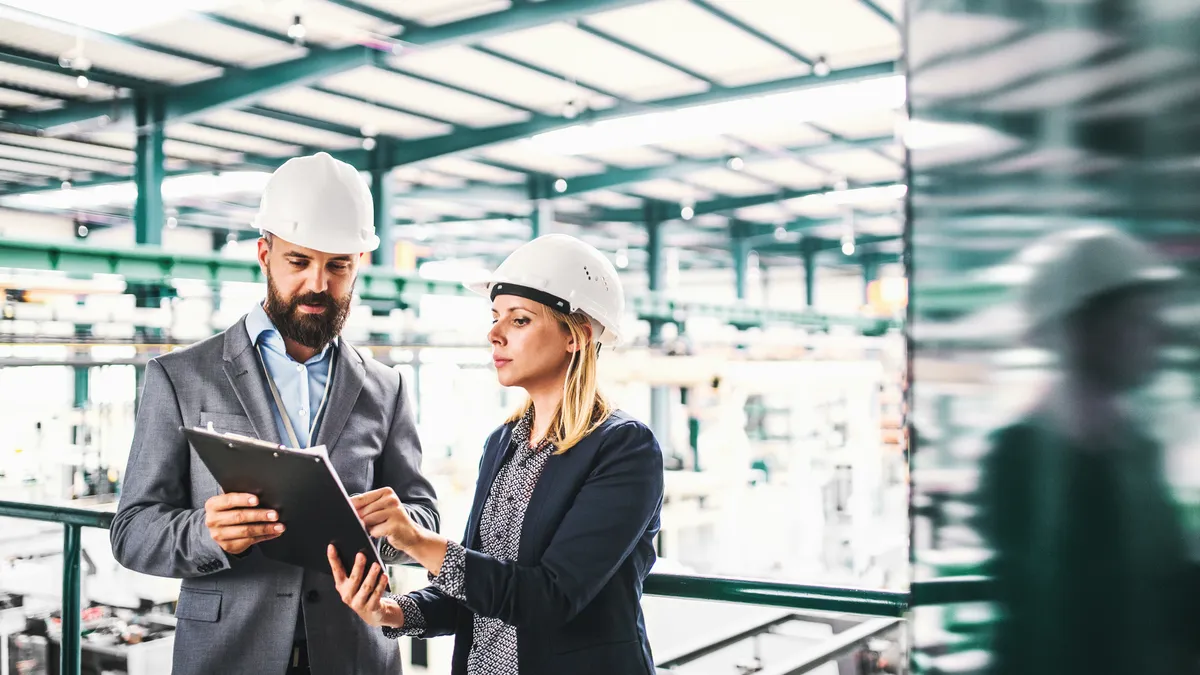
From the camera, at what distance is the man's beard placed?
1987mm

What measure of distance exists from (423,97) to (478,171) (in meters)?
4.14

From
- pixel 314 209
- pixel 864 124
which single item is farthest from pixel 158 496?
pixel 864 124

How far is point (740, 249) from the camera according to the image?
2088 centimetres

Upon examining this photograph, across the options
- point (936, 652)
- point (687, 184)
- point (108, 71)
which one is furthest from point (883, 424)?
point (936, 652)

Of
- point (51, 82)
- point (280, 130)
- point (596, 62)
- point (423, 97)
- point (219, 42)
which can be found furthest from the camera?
point (280, 130)

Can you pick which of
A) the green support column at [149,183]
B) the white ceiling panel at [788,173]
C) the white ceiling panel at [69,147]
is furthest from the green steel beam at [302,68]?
the white ceiling panel at [788,173]

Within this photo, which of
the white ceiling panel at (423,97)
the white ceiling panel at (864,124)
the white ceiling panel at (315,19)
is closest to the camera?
the white ceiling panel at (315,19)

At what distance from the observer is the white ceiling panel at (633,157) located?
13797mm

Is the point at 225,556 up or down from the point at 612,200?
down

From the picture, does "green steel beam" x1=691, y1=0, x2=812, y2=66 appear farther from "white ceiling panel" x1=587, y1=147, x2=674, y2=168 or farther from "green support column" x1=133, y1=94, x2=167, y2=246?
"green support column" x1=133, y1=94, x2=167, y2=246

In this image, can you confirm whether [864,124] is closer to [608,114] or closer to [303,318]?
[608,114]

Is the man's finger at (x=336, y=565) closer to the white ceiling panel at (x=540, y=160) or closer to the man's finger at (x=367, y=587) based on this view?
the man's finger at (x=367, y=587)

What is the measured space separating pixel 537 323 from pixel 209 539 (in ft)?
2.33

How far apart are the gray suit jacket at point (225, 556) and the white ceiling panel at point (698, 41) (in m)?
6.90
